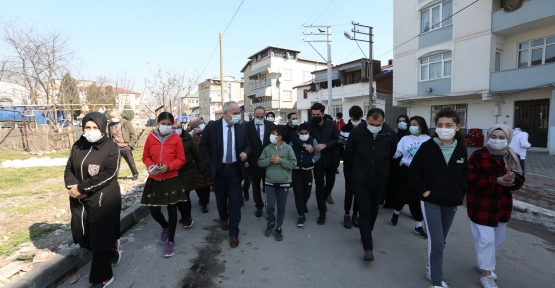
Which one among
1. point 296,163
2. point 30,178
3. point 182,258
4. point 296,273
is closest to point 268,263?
point 296,273

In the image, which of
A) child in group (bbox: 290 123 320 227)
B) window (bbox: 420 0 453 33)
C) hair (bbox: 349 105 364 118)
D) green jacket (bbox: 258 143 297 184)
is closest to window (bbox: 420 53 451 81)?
window (bbox: 420 0 453 33)

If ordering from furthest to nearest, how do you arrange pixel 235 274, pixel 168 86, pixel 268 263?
pixel 168 86
pixel 268 263
pixel 235 274

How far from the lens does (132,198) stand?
19.5ft

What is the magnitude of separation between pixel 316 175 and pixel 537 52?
17.1 metres

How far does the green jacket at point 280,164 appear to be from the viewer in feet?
14.2

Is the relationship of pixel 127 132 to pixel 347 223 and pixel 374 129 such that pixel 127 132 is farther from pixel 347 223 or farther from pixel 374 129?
pixel 374 129

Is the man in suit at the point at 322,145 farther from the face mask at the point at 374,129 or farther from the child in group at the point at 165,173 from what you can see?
the child in group at the point at 165,173

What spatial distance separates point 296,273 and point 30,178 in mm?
8546

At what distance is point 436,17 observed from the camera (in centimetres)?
1852

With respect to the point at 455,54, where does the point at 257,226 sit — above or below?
below

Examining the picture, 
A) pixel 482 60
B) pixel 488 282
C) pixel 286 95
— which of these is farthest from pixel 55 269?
pixel 286 95

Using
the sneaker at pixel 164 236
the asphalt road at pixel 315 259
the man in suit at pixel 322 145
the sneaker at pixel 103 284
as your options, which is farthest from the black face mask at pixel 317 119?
the sneaker at pixel 103 284

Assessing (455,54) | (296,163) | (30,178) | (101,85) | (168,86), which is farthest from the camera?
(101,85)

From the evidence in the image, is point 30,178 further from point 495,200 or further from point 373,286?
point 495,200
